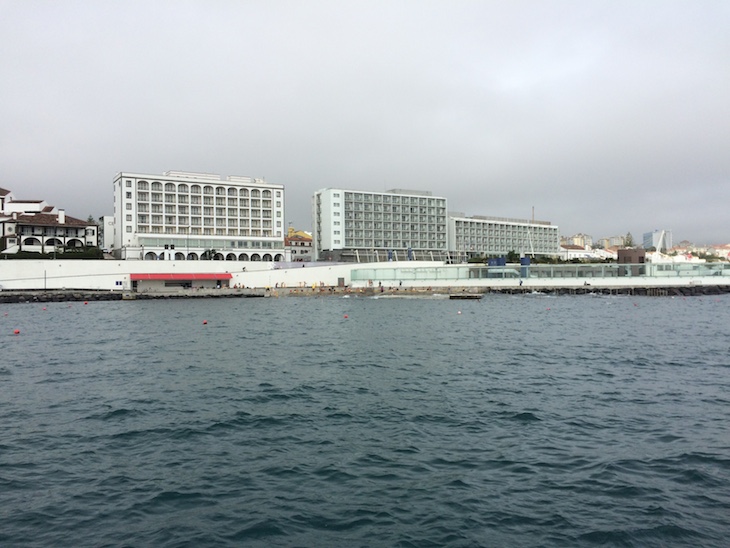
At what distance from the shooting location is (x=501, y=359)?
23500 millimetres

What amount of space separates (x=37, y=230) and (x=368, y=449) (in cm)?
10275

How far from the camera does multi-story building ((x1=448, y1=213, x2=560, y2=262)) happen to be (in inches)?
6223

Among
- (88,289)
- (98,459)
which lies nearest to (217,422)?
(98,459)

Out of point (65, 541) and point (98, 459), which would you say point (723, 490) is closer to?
point (65, 541)

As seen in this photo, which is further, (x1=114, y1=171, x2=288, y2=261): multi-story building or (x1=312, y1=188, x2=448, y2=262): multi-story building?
(x1=312, y1=188, x2=448, y2=262): multi-story building

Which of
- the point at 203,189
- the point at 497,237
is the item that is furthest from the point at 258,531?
the point at 497,237

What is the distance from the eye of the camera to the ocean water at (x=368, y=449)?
821 centimetres

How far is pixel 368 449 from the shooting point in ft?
38.5

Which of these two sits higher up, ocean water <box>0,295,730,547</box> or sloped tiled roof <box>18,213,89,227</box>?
sloped tiled roof <box>18,213,89,227</box>

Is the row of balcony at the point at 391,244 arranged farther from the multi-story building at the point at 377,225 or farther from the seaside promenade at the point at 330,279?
the seaside promenade at the point at 330,279

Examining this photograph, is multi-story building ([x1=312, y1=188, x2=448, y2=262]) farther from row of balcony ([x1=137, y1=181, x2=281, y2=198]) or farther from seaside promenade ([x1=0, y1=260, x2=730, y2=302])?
seaside promenade ([x1=0, y1=260, x2=730, y2=302])

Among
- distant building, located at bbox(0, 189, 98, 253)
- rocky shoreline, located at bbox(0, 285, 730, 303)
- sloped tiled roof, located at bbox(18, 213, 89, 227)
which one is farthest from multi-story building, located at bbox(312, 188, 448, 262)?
sloped tiled roof, located at bbox(18, 213, 89, 227)

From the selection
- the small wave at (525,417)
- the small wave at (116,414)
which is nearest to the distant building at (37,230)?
the small wave at (116,414)

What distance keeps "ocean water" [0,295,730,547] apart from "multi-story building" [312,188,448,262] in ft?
357
